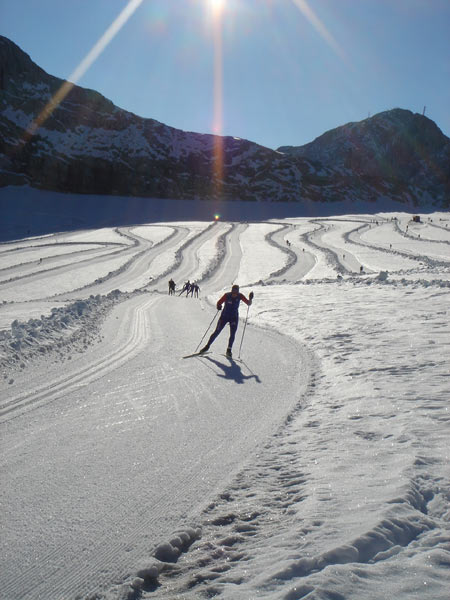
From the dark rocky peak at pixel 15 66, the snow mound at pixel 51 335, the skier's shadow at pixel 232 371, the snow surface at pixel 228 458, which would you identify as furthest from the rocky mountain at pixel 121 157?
the skier's shadow at pixel 232 371

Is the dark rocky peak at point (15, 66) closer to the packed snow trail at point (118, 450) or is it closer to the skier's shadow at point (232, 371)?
the skier's shadow at point (232, 371)

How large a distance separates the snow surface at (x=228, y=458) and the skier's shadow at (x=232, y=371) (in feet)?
0.19

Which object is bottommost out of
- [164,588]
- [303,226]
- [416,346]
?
[164,588]

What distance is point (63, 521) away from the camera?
12.7 feet

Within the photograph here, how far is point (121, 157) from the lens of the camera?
10169 centimetres

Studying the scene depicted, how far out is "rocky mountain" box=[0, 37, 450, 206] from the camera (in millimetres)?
92688

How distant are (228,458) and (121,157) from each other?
106 metres

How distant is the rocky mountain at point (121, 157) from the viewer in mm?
92688

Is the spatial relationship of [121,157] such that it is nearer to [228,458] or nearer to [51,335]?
[51,335]

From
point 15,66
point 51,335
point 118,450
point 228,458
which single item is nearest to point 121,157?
point 15,66

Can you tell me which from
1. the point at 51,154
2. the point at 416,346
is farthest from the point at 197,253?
the point at 51,154

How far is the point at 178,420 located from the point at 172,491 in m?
1.68

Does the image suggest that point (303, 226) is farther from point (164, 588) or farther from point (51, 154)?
point (164, 588)

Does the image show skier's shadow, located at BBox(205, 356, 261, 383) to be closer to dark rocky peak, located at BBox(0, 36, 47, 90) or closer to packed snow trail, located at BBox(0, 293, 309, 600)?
packed snow trail, located at BBox(0, 293, 309, 600)
